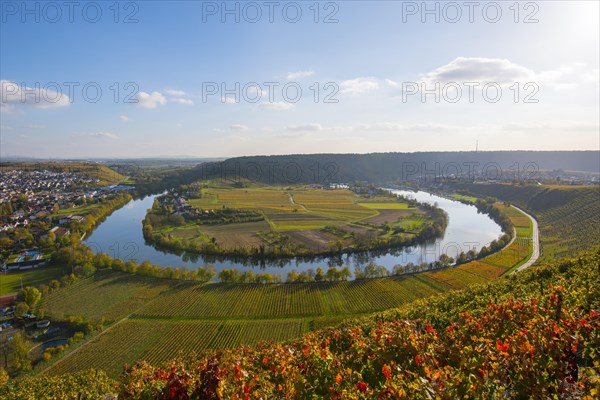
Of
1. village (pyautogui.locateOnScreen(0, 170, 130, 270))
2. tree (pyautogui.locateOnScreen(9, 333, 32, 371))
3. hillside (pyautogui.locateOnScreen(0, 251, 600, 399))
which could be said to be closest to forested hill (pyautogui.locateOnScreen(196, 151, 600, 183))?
village (pyautogui.locateOnScreen(0, 170, 130, 270))

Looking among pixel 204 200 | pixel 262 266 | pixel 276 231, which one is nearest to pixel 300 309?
pixel 262 266

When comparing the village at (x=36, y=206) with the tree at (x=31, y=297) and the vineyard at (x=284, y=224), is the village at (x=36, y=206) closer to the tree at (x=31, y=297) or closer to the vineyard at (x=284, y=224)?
the tree at (x=31, y=297)

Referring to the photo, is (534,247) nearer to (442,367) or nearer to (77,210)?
(442,367)

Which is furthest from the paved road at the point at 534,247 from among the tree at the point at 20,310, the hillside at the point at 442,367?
the tree at the point at 20,310

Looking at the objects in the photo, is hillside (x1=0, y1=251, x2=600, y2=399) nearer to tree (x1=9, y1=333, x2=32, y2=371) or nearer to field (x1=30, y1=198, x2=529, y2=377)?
field (x1=30, y1=198, x2=529, y2=377)

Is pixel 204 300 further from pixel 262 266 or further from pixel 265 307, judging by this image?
pixel 262 266
